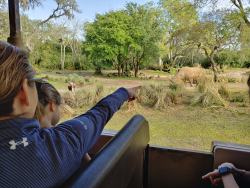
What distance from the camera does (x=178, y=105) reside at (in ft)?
8.80

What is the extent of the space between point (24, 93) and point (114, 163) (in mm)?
253

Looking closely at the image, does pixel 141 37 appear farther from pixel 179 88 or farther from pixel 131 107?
pixel 131 107

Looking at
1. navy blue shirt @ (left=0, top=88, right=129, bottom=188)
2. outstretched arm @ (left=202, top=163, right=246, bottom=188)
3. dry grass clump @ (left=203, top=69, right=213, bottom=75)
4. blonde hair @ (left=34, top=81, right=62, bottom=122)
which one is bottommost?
outstretched arm @ (left=202, top=163, right=246, bottom=188)

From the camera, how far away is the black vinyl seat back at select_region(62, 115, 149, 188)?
357mm

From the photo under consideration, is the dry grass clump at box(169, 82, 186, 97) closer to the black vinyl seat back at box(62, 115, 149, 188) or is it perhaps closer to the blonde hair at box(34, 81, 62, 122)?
the black vinyl seat back at box(62, 115, 149, 188)

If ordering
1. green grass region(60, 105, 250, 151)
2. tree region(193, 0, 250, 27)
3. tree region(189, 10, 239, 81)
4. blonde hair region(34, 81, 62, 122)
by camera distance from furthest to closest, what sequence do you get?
tree region(189, 10, 239, 81), tree region(193, 0, 250, 27), green grass region(60, 105, 250, 151), blonde hair region(34, 81, 62, 122)

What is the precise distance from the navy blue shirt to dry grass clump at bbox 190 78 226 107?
2401mm

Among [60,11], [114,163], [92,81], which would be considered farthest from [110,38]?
[114,163]

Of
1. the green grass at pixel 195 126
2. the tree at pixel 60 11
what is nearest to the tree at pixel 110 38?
the tree at pixel 60 11

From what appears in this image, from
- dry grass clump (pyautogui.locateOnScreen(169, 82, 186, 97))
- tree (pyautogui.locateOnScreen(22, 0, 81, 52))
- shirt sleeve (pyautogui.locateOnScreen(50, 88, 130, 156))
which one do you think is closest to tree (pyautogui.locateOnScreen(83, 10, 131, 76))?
tree (pyautogui.locateOnScreen(22, 0, 81, 52))

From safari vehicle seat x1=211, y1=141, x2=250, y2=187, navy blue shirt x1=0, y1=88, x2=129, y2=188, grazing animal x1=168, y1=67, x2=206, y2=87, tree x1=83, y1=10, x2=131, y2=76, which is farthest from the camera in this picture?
tree x1=83, y1=10, x2=131, y2=76

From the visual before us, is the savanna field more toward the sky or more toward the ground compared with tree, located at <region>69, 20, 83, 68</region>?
more toward the ground

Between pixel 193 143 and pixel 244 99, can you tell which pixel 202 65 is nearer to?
pixel 244 99

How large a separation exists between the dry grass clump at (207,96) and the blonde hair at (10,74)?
252 cm
